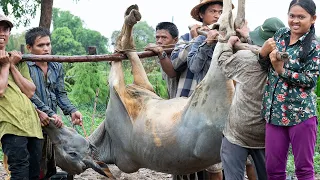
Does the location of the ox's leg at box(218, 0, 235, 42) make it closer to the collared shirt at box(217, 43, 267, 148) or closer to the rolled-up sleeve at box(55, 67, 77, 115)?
the collared shirt at box(217, 43, 267, 148)

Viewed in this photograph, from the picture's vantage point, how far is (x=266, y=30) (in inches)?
157

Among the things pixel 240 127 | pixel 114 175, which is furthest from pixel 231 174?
pixel 114 175

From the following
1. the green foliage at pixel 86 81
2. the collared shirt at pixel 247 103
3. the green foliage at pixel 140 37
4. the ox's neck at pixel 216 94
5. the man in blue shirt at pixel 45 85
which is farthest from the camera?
the green foliage at pixel 86 81

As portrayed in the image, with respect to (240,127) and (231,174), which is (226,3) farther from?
(231,174)

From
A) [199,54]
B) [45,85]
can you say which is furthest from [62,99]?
[199,54]

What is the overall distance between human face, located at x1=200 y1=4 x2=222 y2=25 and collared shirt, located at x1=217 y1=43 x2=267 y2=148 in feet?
3.99

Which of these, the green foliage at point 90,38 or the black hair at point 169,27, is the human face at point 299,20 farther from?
the green foliage at point 90,38

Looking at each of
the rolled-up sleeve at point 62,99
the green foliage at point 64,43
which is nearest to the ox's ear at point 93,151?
the rolled-up sleeve at point 62,99

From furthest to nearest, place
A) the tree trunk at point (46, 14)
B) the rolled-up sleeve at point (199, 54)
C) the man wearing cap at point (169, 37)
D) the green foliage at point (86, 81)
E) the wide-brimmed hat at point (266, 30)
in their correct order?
the tree trunk at point (46, 14)
the green foliage at point (86, 81)
the man wearing cap at point (169, 37)
the rolled-up sleeve at point (199, 54)
the wide-brimmed hat at point (266, 30)

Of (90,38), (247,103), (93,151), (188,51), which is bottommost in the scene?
(93,151)

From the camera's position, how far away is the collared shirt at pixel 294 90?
3500mm

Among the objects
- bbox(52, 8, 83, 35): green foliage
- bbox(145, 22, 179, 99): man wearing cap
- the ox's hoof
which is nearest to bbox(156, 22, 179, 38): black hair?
bbox(145, 22, 179, 99): man wearing cap

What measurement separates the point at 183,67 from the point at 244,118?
1462mm

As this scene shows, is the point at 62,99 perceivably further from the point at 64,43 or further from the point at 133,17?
the point at 64,43
